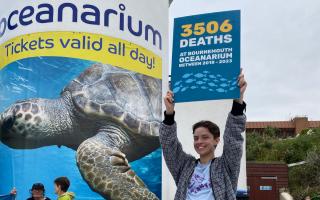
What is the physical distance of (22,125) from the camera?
606 centimetres

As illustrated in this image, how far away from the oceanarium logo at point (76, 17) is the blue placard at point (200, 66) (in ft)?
8.35

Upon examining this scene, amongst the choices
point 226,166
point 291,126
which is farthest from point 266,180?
point 291,126

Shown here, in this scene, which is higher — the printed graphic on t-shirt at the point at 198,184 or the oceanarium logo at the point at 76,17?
the oceanarium logo at the point at 76,17

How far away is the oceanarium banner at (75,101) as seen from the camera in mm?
5957

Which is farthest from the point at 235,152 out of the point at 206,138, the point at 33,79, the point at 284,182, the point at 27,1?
the point at 284,182

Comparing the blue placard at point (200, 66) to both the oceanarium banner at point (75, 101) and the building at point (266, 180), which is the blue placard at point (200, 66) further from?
the building at point (266, 180)

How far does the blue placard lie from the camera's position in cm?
322

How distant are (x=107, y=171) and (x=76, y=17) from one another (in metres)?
2.19

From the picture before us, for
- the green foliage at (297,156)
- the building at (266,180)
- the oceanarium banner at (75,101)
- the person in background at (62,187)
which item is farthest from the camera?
the green foliage at (297,156)

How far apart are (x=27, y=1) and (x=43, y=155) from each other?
2.20 meters

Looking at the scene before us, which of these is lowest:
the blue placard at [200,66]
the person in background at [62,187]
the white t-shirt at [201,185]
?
the person in background at [62,187]

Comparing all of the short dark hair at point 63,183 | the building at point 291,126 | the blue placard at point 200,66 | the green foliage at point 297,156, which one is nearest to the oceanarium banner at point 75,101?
the short dark hair at point 63,183

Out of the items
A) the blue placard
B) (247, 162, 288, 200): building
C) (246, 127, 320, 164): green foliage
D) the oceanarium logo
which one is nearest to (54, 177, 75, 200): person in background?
the oceanarium logo

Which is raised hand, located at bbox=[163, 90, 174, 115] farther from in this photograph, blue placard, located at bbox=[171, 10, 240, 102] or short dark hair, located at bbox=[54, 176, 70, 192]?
short dark hair, located at bbox=[54, 176, 70, 192]
